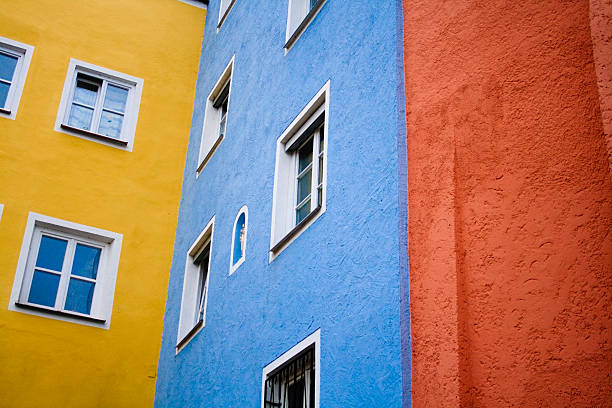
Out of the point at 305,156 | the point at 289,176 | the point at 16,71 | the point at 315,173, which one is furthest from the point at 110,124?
the point at 315,173

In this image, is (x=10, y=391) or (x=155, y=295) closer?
(x=10, y=391)

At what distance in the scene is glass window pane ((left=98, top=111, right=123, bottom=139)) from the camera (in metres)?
14.8

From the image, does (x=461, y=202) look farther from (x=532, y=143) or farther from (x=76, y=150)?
(x=76, y=150)

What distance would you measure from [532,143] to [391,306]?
177 cm

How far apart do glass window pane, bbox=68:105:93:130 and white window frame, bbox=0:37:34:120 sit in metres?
0.93

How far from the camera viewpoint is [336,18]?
965 centimetres

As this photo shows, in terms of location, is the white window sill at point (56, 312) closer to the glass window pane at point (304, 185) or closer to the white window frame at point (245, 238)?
the white window frame at point (245, 238)

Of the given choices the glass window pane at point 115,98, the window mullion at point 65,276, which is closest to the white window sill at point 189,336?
the window mullion at point 65,276

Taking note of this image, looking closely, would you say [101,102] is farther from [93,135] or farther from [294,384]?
[294,384]

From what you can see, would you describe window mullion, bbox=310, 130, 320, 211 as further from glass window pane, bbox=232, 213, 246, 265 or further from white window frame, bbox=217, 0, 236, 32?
white window frame, bbox=217, 0, 236, 32

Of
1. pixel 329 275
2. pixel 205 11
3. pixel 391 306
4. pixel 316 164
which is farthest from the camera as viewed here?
pixel 205 11

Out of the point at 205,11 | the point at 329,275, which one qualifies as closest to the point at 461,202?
the point at 329,275

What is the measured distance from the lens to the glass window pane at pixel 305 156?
32.6ft

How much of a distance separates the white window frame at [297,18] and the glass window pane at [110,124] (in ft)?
15.8
